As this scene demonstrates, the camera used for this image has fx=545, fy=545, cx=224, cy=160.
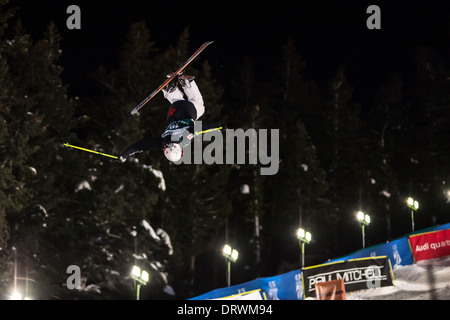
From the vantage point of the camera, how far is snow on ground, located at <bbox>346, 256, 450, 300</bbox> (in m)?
15.1

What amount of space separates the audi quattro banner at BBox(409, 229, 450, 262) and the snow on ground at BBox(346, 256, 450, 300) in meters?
0.50

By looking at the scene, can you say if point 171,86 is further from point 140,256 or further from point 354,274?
point 140,256

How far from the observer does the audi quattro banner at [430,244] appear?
57.4ft

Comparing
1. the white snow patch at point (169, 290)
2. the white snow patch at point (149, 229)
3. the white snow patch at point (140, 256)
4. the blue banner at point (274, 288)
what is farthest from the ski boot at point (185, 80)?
the white snow patch at point (169, 290)

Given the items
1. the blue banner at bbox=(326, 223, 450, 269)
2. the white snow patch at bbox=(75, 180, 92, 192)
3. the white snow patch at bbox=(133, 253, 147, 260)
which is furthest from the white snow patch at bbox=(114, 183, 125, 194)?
the blue banner at bbox=(326, 223, 450, 269)

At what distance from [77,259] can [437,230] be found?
14.9 m

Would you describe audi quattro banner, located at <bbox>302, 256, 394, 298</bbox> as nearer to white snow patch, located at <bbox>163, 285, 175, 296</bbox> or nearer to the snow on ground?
the snow on ground

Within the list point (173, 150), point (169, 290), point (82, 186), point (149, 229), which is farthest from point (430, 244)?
point (169, 290)

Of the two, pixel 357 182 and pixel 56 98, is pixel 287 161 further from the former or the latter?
pixel 56 98

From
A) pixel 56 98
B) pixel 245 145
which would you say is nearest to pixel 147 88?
pixel 56 98

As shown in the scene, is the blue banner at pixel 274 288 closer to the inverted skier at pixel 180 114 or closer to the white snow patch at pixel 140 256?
the inverted skier at pixel 180 114

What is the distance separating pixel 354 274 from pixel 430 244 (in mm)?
3622

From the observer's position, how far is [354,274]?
612 inches
